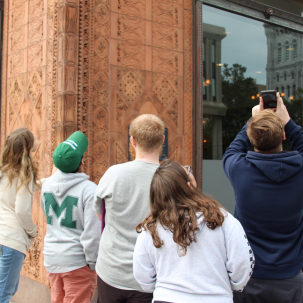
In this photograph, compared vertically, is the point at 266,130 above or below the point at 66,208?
above

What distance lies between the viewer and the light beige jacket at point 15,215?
129 inches

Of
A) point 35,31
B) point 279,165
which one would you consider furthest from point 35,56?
point 279,165

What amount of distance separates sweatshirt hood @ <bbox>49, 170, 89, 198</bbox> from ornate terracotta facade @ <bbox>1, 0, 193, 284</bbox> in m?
1.85

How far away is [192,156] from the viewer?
597 centimetres

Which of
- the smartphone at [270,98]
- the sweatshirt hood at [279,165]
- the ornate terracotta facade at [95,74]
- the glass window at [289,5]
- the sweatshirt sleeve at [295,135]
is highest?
the glass window at [289,5]

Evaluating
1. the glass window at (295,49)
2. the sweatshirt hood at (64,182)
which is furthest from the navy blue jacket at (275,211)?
the glass window at (295,49)

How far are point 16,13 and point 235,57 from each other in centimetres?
430

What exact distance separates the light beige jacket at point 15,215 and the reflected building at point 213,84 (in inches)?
148

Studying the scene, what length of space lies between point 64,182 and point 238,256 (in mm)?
1695

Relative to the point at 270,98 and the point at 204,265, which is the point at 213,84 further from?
the point at 204,265

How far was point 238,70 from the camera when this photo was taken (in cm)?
723

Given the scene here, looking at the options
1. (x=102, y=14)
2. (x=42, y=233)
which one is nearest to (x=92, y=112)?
(x=102, y=14)

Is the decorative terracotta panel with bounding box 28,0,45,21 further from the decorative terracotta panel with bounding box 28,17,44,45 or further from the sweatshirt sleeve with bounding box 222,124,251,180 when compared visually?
the sweatshirt sleeve with bounding box 222,124,251,180

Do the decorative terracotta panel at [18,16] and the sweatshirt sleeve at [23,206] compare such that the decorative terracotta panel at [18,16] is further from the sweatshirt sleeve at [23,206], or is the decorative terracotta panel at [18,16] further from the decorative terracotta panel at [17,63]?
the sweatshirt sleeve at [23,206]
